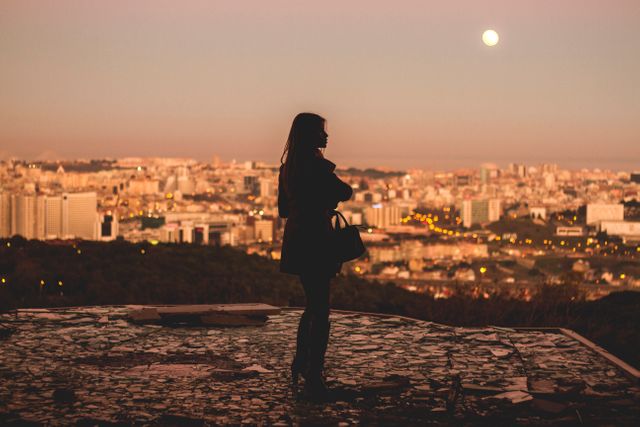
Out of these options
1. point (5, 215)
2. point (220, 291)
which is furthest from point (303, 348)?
point (5, 215)

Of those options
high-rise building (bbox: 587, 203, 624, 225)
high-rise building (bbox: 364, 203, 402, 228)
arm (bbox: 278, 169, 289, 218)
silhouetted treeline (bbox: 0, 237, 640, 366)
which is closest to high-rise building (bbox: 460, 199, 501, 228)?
high-rise building (bbox: 364, 203, 402, 228)

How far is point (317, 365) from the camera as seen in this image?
190 inches

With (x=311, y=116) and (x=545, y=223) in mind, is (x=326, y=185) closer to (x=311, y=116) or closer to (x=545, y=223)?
(x=311, y=116)

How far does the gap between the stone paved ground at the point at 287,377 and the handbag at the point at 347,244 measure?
0.78 metres

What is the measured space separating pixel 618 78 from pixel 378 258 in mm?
9419

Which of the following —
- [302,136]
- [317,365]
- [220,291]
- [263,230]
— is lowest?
[263,230]

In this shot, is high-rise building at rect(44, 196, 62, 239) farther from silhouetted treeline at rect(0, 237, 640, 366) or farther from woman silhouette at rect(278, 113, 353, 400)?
woman silhouette at rect(278, 113, 353, 400)

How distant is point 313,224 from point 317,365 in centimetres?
78

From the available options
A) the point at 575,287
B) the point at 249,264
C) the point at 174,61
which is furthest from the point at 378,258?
the point at 575,287

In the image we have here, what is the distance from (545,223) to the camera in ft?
97.0

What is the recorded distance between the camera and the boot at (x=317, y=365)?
4801 millimetres

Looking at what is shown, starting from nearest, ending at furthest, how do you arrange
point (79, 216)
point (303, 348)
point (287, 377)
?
point (303, 348) < point (287, 377) < point (79, 216)

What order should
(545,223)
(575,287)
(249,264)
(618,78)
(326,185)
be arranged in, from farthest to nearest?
(545,223), (618,78), (249,264), (575,287), (326,185)

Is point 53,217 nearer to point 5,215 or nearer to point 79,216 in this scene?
point 79,216
